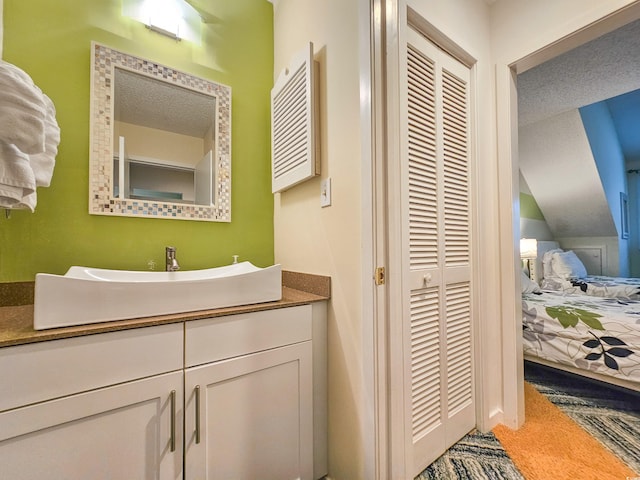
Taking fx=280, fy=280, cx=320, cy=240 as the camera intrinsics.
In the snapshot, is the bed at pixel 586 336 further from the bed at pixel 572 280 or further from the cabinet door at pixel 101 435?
the cabinet door at pixel 101 435

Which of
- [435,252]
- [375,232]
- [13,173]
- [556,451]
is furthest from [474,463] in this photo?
[13,173]

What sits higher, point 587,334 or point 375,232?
point 375,232

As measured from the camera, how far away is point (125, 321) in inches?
32.8

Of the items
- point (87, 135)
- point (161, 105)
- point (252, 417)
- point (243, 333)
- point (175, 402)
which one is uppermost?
point (161, 105)

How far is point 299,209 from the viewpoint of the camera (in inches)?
56.6

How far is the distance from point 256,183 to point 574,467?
2050 millimetres

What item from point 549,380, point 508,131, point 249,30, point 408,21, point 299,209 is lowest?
point 549,380

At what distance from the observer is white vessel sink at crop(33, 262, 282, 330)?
0.74 metres

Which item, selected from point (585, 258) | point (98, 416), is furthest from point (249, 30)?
point (585, 258)

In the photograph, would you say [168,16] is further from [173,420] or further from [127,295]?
[173,420]

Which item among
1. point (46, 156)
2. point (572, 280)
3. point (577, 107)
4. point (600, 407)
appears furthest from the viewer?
point (572, 280)

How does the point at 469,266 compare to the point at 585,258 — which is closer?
the point at 469,266

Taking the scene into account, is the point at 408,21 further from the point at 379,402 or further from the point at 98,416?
the point at 98,416

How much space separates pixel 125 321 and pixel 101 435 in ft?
1.02
